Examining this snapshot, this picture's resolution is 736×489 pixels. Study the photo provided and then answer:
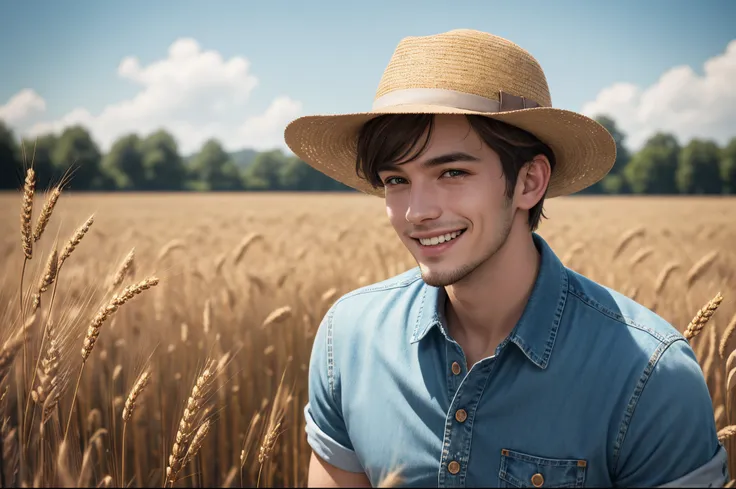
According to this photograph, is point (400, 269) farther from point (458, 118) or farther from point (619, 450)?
point (619, 450)

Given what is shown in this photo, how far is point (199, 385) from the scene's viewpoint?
1391mm

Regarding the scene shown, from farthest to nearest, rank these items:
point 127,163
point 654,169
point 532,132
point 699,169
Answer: point 127,163, point 654,169, point 699,169, point 532,132

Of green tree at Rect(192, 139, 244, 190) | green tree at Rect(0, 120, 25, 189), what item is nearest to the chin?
green tree at Rect(0, 120, 25, 189)

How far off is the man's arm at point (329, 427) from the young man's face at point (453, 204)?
42 cm

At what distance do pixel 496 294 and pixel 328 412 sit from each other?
610 millimetres

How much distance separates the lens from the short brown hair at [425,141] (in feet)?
5.53

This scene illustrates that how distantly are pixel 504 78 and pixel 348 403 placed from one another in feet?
3.37

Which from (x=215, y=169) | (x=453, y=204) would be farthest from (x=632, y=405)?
(x=215, y=169)

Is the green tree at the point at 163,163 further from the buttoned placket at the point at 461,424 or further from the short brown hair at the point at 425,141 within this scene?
the buttoned placket at the point at 461,424

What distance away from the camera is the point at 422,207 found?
163 centimetres

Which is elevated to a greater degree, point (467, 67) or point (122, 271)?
point (467, 67)

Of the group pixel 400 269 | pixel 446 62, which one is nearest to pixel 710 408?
pixel 446 62

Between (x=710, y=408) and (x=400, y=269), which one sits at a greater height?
(x=400, y=269)

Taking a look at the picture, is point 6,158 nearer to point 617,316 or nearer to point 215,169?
point 617,316
